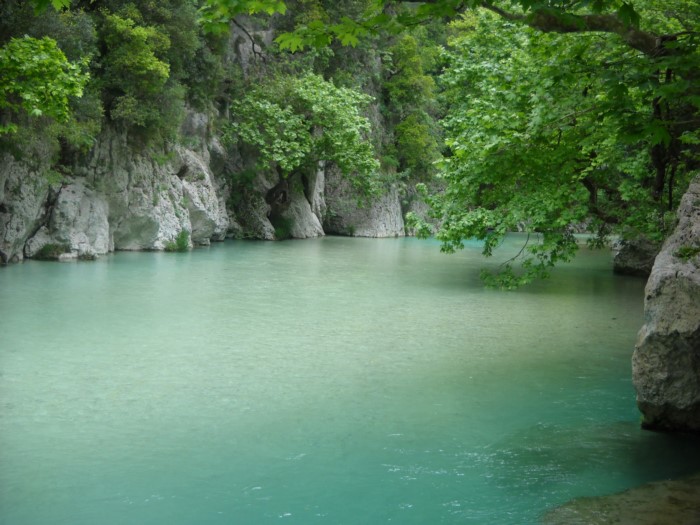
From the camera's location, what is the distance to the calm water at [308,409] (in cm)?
493

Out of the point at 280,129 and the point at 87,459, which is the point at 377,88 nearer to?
the point at 280,129

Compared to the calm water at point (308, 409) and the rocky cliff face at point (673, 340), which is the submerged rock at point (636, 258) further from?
the rocky cliff face at point (673, 340)

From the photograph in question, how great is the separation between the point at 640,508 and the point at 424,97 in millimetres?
36817

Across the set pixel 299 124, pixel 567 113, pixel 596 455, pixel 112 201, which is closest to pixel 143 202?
pixel 112 201

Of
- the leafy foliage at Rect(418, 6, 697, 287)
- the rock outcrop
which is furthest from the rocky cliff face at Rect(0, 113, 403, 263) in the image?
the leafy foliage at Rect(418, 6, 697, 287)

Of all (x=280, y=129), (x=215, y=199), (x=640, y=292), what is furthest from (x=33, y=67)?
(x=280, y=129)

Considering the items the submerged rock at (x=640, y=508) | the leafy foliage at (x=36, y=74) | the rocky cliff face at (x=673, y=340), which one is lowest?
the submerged rock at (x=640, y=508)

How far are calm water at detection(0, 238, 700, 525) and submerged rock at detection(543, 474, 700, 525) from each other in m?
0.18

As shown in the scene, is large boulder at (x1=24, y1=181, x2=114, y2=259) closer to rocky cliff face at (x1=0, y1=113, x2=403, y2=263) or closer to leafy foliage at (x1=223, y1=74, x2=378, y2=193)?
rocky cliff face at (x1=0, y1=113, x2=403, y2=263)

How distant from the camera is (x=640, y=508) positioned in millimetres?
4820

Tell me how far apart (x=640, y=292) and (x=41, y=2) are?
15270 millimetres

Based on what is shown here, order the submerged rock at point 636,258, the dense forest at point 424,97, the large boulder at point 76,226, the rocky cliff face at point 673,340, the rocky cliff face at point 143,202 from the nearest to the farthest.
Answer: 1. the dense forest at point 424,97
2. the rocky cliff face at point 673,340
3. the rocky cliff face at point 143,202
4. the large boulder at point 76,226
5. the submerged rock at point 636,258

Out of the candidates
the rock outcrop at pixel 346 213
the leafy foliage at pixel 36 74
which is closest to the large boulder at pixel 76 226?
the leafy foliage at pixel 36 74

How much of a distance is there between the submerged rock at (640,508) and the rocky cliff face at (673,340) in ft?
3.30
